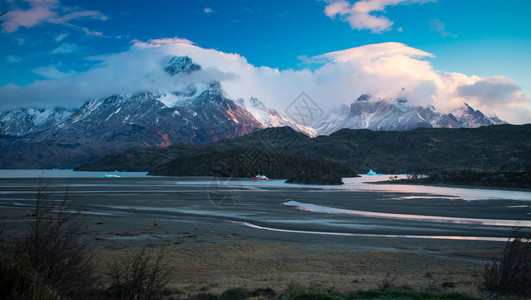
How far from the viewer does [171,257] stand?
1648cm

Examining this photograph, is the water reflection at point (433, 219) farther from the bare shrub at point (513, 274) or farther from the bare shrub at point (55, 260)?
the bare shrub at point (55, 260)

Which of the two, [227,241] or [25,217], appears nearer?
[227,241]

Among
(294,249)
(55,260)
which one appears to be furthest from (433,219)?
(55,260)

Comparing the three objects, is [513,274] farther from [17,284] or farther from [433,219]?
[433,219]

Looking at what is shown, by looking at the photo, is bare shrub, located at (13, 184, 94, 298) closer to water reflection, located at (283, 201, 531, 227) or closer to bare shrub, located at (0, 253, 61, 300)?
bare shrub, located at (0, 253, 61, 300)

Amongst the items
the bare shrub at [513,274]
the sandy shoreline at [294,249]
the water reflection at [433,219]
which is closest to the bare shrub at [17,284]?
the sandy shoreline at [294,249]

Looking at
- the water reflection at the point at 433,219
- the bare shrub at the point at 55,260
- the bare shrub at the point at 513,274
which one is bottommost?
the water reflection at the point at 433,219

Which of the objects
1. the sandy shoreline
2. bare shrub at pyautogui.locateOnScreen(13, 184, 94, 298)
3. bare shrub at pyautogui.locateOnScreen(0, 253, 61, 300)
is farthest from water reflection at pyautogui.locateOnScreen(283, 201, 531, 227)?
bare shrub at pyautogui.locateOnScreen(0, 253, 61, 300)

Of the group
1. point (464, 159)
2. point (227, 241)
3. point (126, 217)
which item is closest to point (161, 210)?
point (126, 217)

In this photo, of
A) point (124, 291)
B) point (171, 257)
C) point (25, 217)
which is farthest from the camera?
point (25, 217)

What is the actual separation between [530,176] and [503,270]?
77716 mm

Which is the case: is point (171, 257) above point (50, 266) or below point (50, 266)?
below

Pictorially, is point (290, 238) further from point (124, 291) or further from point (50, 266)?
point (50, 266)

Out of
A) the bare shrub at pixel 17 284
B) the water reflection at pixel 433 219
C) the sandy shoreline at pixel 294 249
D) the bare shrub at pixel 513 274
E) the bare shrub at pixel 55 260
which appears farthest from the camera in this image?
the water reflection at pixel 433 219
